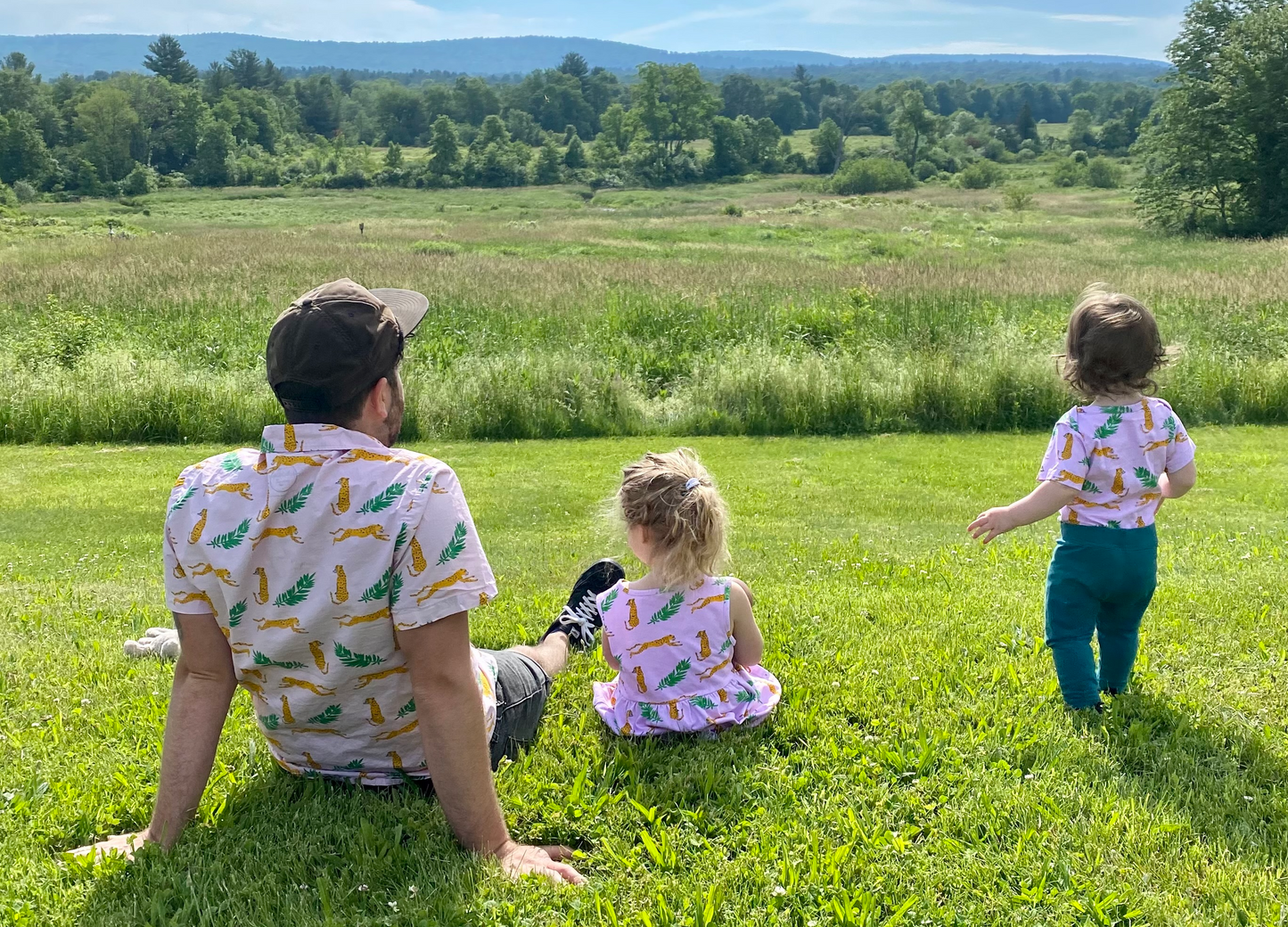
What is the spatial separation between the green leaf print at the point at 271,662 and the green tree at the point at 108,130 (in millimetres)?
94311

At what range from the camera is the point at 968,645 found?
4344 mm

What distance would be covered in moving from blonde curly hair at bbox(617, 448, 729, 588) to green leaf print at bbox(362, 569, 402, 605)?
1.10 m

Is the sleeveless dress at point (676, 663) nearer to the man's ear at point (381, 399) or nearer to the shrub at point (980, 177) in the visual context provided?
the man's ear at point (381, 399)

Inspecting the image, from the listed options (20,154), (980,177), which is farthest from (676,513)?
(20,154)

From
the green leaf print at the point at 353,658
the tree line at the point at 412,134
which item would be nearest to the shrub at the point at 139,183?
the tree line at the point at 412,134

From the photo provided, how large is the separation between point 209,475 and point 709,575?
1702 mm

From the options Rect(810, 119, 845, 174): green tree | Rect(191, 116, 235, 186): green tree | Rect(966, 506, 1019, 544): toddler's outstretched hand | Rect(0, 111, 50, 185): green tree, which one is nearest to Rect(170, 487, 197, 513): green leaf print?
Rect(966, 506, 1019, 544): toddler's outstretched hand

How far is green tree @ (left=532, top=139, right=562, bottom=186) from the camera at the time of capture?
89125 mm

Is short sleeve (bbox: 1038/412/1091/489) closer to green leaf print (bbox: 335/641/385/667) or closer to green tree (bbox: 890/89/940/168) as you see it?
green leaf print (bbox: 335/641/385/667)

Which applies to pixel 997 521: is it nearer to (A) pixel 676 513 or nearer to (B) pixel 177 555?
(A) pixel 676 513

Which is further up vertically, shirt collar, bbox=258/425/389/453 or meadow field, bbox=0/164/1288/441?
shirt collar, bbox=258/425/389/453

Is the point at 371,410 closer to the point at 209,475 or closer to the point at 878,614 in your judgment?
the point at 209,475

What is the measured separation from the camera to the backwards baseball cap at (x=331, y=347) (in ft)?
7.56

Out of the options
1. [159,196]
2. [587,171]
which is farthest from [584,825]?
[587,171]
